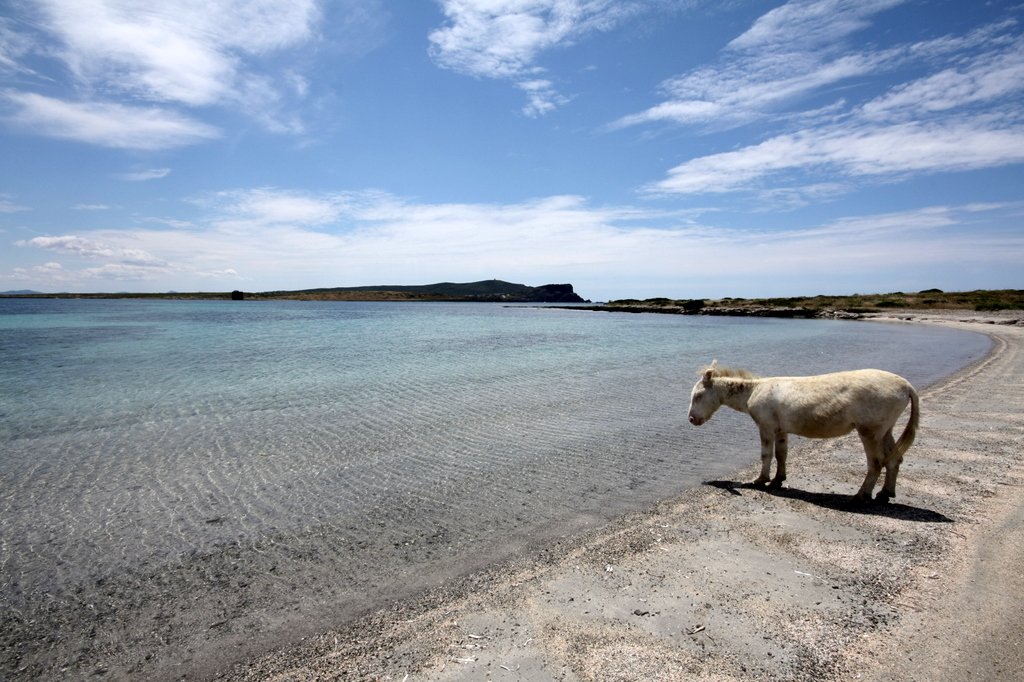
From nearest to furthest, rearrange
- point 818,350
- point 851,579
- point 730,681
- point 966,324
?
point 730,681 → point 851,579 → point 818,350 → point 966,324

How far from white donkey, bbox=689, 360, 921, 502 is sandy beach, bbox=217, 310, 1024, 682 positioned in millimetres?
573

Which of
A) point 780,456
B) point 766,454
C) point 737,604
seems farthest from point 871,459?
point 737,604

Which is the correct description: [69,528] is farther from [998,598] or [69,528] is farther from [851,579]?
[998,598]

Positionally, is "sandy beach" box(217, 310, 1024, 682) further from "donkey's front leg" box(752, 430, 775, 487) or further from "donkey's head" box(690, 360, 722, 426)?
"donkey's head" box(690, 360, 722, 426)

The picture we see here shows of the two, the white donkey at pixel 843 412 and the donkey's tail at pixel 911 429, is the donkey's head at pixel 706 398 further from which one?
the donkey's tail at pixel 911 429

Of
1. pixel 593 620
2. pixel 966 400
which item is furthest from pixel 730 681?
pixel 966 400

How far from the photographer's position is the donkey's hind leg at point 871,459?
6898 mm

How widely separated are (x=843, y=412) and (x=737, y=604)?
362 cm

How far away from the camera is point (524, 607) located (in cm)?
469

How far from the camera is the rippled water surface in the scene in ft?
20.8

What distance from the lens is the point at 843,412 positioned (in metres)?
6.93

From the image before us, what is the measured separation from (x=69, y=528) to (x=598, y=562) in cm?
685

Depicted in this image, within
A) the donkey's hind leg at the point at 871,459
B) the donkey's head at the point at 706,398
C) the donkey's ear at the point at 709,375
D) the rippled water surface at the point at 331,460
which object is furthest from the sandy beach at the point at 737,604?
the donkey's ear at the point at 709,375

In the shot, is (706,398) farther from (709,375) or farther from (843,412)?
(843,412)
